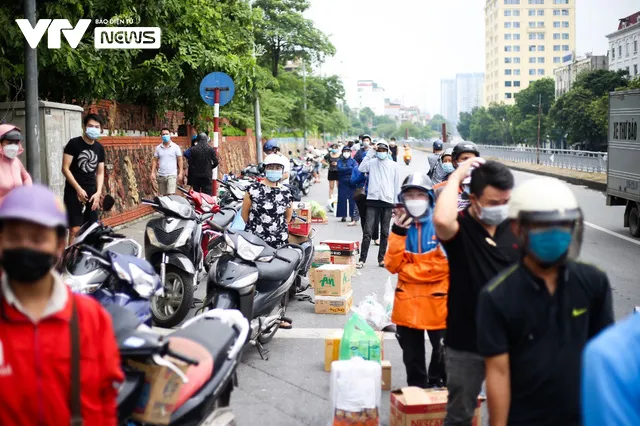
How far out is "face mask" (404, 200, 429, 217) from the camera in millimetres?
5004

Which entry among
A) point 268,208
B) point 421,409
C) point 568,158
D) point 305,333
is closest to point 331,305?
point 305,333

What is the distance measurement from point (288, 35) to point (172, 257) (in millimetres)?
39359

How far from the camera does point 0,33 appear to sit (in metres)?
11.3

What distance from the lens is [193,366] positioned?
11.9ft

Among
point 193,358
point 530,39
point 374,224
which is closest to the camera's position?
point 193,358

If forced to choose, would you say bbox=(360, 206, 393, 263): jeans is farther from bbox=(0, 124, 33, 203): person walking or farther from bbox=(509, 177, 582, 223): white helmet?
bbox=(509, 177, 582, 223): white helmet

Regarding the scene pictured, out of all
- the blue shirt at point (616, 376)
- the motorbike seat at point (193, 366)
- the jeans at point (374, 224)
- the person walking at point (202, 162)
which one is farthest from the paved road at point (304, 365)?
the person walking at point (202, 162)

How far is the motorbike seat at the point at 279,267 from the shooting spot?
6922mm

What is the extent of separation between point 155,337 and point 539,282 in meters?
1.57

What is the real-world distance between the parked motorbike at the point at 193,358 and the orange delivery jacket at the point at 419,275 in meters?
1.27

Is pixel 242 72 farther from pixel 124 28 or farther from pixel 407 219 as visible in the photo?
pixel 407 219

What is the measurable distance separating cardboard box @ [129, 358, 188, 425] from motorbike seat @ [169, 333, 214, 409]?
0.12 metres

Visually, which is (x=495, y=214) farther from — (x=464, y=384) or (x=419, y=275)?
(x=419, y=275)

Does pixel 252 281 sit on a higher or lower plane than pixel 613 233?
higher
